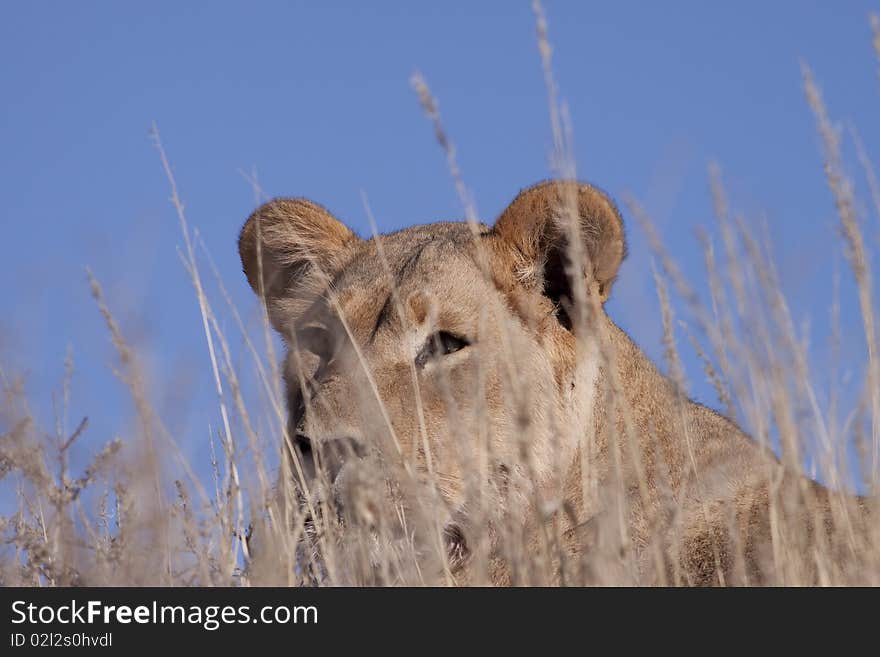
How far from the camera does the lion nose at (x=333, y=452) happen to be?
422 centimetres

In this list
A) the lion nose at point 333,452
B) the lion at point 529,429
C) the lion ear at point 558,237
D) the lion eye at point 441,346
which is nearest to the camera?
the lion at point 529,429

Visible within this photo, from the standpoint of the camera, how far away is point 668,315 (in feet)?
13.3

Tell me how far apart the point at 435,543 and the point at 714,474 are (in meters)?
1.26

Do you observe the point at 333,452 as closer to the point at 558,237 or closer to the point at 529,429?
the point at 529,429

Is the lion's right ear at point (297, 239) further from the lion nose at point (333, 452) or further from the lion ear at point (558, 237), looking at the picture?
the lion nose at point (333, 452)

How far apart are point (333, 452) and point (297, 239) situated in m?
2.01

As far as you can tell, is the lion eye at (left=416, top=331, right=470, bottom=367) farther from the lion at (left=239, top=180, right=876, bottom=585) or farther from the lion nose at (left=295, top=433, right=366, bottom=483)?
the lion nose at (left=295, top=433, right=366, bottom=483)

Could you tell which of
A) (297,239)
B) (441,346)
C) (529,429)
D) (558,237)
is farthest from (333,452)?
(297,239)

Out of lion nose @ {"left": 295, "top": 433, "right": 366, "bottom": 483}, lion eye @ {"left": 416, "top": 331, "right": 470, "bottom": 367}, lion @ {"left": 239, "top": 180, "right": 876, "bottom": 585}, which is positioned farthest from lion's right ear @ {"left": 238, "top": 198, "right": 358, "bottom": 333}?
lion nose @ {"left": 295, "top": 433, "right": 366, "bottom": 483}

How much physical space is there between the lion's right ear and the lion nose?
1726mm

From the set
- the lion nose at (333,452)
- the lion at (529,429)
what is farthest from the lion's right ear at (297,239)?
the lion nose at (333,452)

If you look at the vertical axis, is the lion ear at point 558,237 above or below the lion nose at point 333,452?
above

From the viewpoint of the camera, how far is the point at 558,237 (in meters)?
5.07
